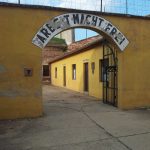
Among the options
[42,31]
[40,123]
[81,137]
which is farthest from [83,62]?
[81,137]

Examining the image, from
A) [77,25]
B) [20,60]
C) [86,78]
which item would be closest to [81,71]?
[86,78]

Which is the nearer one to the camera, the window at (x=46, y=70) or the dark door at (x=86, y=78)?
the dark door at (x=86, y=78)

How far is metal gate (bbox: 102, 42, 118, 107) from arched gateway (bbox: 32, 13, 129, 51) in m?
1.02

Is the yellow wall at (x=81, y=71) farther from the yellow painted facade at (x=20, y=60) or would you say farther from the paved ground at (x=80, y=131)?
the yellow painted facade at (x=20, y=60)

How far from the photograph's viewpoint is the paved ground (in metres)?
6.18

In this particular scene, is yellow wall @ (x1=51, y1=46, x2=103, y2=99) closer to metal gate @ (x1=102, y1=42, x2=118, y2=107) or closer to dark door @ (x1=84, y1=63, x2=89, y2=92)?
dark door @ (x1=84, y1=63, x2=89, y2=92)

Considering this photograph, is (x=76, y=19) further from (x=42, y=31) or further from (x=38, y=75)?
(x=38, y=75)

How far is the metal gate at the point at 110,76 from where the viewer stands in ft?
38.3

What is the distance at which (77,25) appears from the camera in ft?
33.2

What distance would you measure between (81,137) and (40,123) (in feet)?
7.16

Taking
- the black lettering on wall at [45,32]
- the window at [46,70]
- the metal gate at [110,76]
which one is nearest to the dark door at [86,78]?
the metal gate at [110,76]

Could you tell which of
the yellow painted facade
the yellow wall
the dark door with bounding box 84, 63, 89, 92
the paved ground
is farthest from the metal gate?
the dark door with bounding box 84, 63, 89, 92

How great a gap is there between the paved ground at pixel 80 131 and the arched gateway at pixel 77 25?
2839 millimetres

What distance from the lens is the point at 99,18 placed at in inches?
407
